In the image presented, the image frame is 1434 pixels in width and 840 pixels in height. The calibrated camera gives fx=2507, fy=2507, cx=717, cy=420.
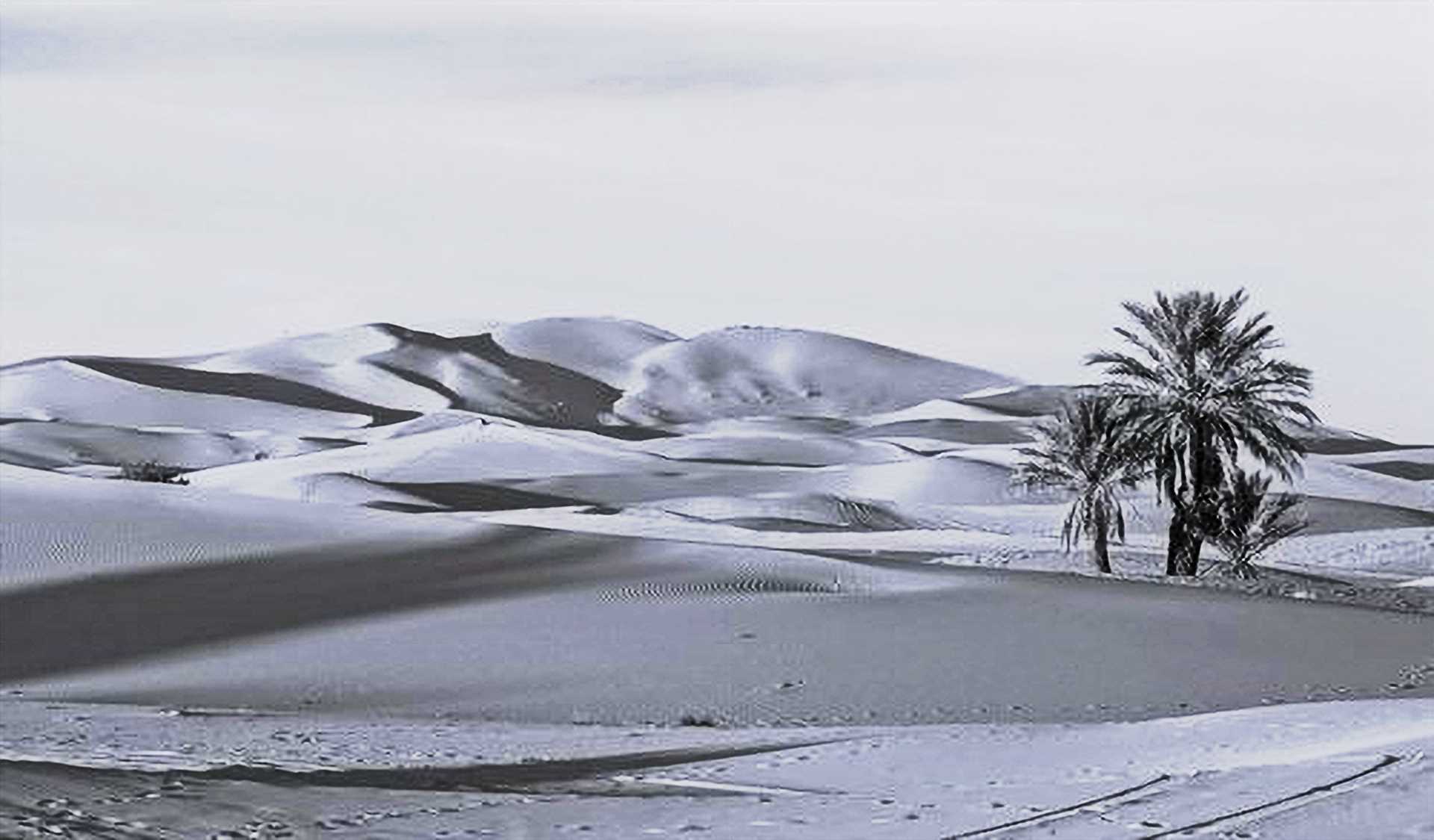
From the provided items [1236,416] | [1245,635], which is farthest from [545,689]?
[1236,416]

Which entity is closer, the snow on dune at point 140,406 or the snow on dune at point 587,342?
the snow on dune at point 140,406

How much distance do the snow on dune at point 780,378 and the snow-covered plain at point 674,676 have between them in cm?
7177

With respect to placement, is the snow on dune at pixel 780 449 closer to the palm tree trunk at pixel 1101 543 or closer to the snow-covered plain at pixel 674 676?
the snow-covered plain at pixel 674 676

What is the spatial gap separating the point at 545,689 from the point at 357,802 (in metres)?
8.91

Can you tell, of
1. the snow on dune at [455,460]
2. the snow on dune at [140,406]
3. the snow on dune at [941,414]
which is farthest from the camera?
the snow on dune at [941,414]

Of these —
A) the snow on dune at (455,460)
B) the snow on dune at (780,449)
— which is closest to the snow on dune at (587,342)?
the snow on dune at (780,449)

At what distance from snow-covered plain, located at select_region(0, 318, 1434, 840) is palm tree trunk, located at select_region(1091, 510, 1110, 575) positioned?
2623 mm

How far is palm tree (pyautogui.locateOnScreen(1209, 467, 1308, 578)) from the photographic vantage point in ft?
116

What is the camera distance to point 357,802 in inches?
510

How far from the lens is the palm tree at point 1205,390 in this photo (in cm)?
3391

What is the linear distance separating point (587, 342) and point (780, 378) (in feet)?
54.0

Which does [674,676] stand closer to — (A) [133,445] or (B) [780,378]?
(A) [133,445]

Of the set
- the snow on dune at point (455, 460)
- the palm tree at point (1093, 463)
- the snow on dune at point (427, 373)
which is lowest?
the palm tree at point (1093, 463)

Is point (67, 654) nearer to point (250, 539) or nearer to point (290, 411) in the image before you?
point (250, 539)
